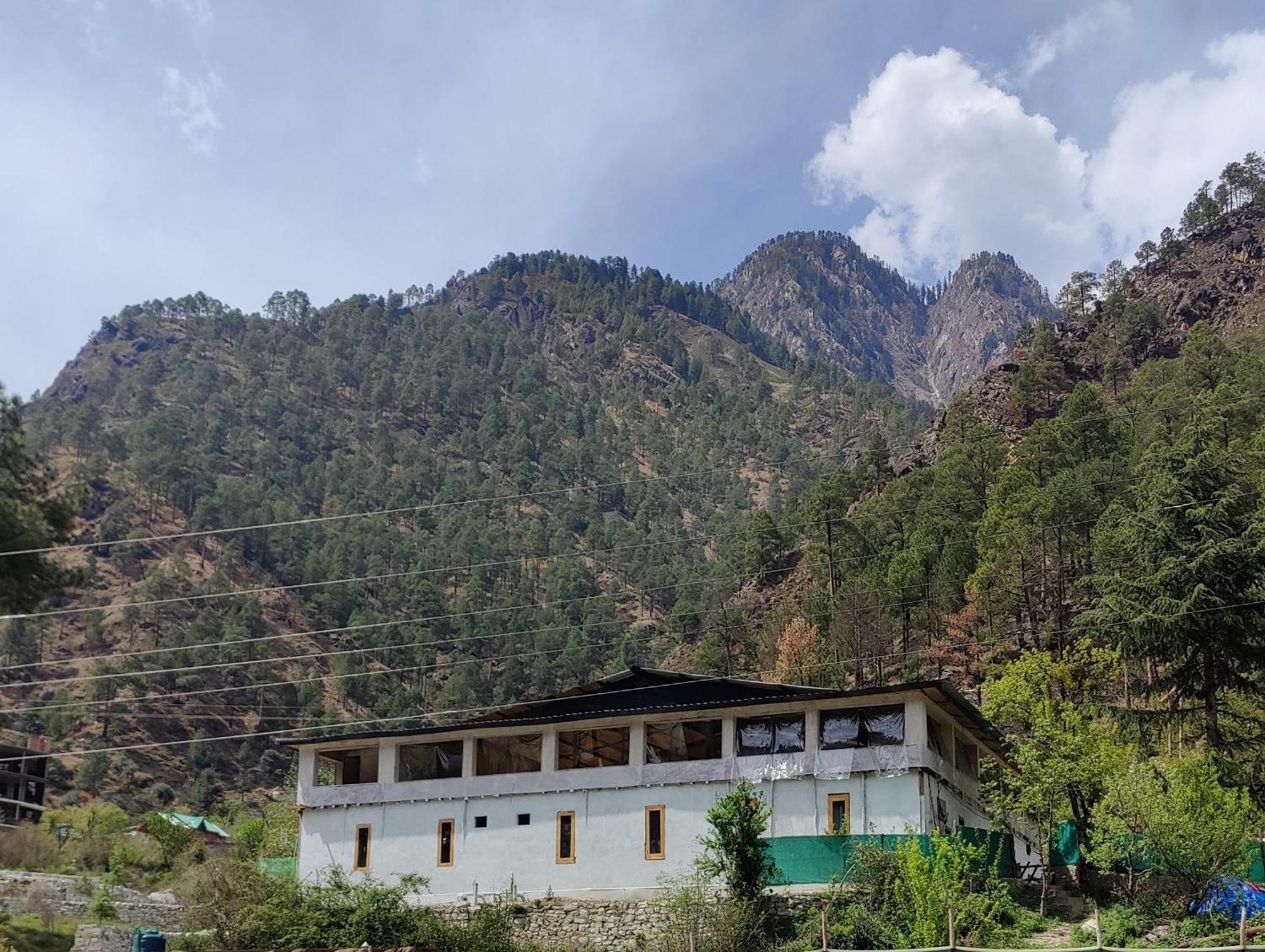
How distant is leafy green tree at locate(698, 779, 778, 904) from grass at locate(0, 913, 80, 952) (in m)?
19.5

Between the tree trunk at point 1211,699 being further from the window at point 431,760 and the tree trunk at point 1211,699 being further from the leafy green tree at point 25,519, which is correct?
the leafy green tree at point 25,519

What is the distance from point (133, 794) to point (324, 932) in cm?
8546

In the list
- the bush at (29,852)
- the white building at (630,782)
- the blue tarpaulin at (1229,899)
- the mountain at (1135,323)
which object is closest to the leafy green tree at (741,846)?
the white building at (630,782)

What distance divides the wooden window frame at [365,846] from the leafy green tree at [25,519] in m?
11.6

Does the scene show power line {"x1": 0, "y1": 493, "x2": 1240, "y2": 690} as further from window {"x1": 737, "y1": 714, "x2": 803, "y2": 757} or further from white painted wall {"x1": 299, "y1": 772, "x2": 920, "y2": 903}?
window {"x1": 737, "y1": 714, "x2": 803, "y2": 757}

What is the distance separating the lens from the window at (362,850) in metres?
39.2

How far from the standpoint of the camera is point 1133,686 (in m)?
43.3

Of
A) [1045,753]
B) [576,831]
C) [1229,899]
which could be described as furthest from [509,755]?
[1229,899]

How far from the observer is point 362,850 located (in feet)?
129

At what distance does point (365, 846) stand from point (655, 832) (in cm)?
899

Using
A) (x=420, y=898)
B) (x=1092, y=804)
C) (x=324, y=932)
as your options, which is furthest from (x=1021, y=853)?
(x=324, y=932)

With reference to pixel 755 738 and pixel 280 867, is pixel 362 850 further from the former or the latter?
pixel 755 738

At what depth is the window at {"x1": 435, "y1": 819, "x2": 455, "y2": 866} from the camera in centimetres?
3834

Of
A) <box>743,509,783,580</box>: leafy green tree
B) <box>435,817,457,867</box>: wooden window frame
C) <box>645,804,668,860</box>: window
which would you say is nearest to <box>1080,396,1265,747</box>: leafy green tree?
<box>645,804,668,860</box>: window
